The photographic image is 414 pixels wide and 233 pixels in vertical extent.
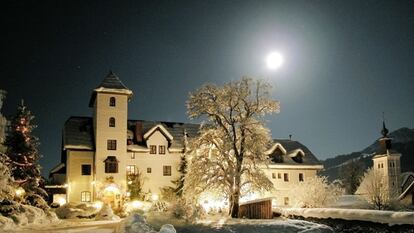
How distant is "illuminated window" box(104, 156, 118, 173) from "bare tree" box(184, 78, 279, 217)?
1531 centimetres

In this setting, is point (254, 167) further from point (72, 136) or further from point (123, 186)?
point (72, 136)

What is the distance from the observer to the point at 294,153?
188 feet

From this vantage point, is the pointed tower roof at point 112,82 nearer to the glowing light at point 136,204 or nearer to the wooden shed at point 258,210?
the glowing light at point 136,204

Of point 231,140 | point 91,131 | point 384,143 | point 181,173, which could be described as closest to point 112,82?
point 91,131

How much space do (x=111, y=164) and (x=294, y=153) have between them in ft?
76.8

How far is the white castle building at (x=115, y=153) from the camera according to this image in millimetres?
47969

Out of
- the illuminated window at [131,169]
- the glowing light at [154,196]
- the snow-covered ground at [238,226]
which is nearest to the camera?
the snow-covered ground at [238,226]

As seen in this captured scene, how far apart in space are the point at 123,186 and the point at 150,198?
3.53 m

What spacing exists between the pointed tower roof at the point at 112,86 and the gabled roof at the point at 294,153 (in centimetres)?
1989

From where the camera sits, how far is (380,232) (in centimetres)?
2428

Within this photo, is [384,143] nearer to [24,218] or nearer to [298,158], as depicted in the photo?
[298,158]

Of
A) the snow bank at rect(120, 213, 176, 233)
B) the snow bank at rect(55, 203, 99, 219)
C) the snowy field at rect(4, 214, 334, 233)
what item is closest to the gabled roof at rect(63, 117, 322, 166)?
the snow bank at rect(55, 203, 99, 219)

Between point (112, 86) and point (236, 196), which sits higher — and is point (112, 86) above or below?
above

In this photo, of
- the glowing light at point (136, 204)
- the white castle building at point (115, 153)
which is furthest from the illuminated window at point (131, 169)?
the glowing light at point (136, 204)
